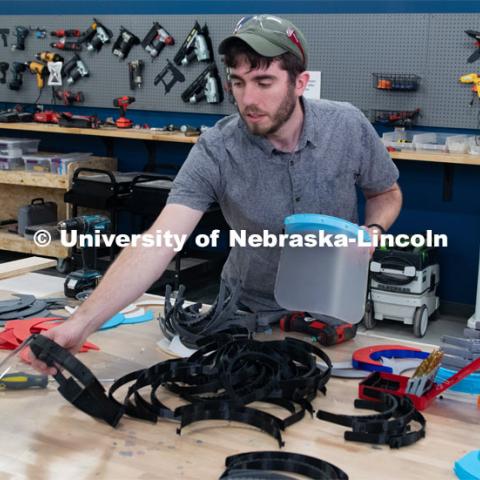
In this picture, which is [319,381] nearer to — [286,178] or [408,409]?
[408,409]

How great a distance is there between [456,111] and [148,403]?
3.47 metres

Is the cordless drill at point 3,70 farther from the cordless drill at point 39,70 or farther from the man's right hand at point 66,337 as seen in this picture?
the man's right hand at point 66,337

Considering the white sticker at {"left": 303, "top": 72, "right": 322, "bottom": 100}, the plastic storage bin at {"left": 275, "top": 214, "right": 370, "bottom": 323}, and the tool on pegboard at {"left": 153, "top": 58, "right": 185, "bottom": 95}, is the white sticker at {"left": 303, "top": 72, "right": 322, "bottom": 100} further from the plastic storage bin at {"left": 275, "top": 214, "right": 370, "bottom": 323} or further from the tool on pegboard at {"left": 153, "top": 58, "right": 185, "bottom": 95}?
the plastic storage bin at {"left": 275, "top": 214, "right": 370, "bottom": 323}

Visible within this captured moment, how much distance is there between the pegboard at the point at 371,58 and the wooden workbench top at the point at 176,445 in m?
3.23

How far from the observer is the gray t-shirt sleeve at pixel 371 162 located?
1.94 meters

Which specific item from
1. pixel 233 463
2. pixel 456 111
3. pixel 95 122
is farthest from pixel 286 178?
pixel 95 122

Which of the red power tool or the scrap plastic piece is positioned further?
the red power tool

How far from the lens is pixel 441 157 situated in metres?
3.83

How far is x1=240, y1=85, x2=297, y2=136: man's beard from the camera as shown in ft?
5.61

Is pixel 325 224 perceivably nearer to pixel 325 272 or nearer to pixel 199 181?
pixel 325 272

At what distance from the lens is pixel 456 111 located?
4.25 metres

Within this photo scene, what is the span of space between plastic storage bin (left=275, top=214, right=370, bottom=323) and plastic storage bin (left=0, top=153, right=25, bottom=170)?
4239 millimetres

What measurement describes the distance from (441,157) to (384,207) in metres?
1.96

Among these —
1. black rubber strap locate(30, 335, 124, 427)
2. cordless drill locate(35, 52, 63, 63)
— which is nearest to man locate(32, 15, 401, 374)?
black rubber strap locate(30, 335, 124, 427)
